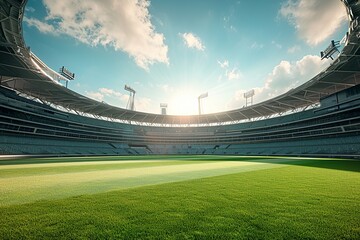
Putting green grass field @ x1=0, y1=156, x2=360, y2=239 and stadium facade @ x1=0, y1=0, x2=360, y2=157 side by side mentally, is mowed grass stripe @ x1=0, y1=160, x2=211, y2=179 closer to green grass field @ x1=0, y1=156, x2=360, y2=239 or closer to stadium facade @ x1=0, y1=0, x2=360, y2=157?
green grass field @ x1=0, y1=156, x2=360, y2=239

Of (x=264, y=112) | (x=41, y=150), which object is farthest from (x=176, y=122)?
(x=41, y=150)

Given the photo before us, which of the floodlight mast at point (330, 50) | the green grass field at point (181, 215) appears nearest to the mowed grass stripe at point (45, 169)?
the green grass field at point (181, 215)

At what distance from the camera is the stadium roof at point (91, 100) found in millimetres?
19938

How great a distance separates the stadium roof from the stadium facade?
0.11 m

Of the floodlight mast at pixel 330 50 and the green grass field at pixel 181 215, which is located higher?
the floodlight mast at pixel 330 50

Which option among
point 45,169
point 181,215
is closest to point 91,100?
point 45,169

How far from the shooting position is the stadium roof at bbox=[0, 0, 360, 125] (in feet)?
65.4

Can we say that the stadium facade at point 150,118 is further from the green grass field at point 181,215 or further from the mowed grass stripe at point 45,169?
the green grass field at point 181,215

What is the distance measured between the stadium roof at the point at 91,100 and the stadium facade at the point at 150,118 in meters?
0.11

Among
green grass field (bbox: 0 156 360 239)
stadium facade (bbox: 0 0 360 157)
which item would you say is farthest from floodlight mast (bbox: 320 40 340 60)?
green grass field (bbox: 0 156 360 239)

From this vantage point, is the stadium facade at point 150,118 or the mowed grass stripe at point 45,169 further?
the stadium facade at point 150,118

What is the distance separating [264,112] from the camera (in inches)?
2329

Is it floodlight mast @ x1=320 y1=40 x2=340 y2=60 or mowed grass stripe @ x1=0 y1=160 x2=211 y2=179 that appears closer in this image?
mowed grass stripe @ x1=0 y1=160 x2=211 y2=179

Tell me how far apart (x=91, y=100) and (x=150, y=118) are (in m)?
28.0
